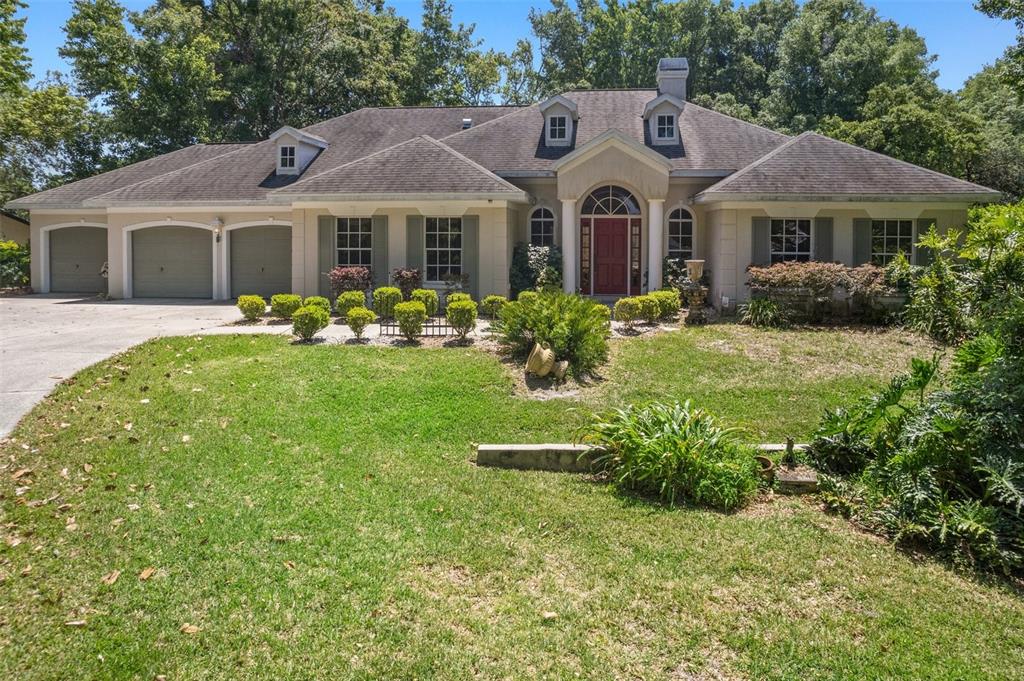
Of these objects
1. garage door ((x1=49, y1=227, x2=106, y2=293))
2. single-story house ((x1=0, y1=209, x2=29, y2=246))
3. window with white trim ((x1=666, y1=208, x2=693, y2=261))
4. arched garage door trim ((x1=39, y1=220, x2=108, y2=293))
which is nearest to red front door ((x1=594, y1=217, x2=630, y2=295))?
window with white trim ((x1=666, y1=208, x2=693, y2=261))

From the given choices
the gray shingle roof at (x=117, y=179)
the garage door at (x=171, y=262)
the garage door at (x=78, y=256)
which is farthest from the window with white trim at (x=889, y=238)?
the garage door at (x=78, y=256)

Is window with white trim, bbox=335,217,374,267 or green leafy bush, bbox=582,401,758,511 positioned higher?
window with white trim, bbox=335,217,374,267

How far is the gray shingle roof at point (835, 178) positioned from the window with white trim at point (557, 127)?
16.5ft

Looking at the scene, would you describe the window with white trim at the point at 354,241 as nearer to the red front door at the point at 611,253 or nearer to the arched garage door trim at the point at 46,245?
the red front door at the point at 611,253

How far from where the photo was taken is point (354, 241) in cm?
1714

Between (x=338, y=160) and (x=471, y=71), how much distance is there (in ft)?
70.1

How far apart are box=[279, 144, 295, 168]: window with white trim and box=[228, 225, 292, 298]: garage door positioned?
2.04 metres

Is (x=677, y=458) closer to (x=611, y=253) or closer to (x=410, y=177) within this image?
(x=410, y=177)

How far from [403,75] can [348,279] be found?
69.3 feet

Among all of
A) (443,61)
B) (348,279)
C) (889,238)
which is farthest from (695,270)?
(443,61)

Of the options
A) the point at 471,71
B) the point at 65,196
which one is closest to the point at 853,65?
the point at 471,71

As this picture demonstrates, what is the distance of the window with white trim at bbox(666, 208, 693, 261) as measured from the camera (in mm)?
18203

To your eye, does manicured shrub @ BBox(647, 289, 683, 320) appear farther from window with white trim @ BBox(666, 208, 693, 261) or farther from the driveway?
the driveway

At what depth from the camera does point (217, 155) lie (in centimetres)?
2325
